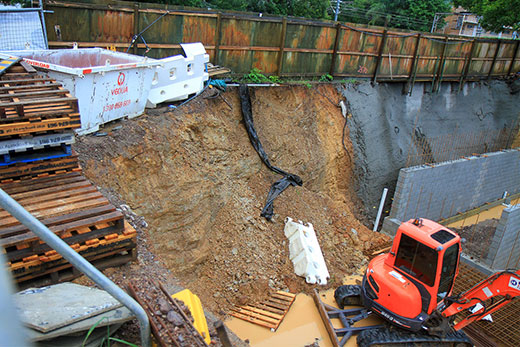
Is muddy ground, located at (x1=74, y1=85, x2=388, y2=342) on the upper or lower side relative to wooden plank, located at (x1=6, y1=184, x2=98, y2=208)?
lower

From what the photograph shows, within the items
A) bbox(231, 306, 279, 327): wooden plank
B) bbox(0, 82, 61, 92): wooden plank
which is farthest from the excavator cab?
bbox(0, 82, 61, 92): wooden plank

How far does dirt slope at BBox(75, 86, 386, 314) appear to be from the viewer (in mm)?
8219

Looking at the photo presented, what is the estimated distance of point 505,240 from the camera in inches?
443

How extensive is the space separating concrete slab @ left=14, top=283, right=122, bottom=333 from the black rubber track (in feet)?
18.8

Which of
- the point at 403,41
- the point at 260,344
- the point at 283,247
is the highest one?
the point at 403,41

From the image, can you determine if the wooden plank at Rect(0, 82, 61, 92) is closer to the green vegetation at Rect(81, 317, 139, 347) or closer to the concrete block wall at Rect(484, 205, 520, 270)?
the green vegetation at Rect(81, 317, 139, 347)

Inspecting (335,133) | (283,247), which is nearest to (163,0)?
(335,133)

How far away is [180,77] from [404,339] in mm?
7490

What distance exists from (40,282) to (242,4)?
19522mm

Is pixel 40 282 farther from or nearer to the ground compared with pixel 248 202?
farther from the ground

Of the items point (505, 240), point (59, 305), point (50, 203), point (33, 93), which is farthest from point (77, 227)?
point (505, 240)

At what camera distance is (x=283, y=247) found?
33.1ft

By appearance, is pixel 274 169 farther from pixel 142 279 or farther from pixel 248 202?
pixel 142 279

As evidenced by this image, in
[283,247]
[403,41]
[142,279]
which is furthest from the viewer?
[403,41]
